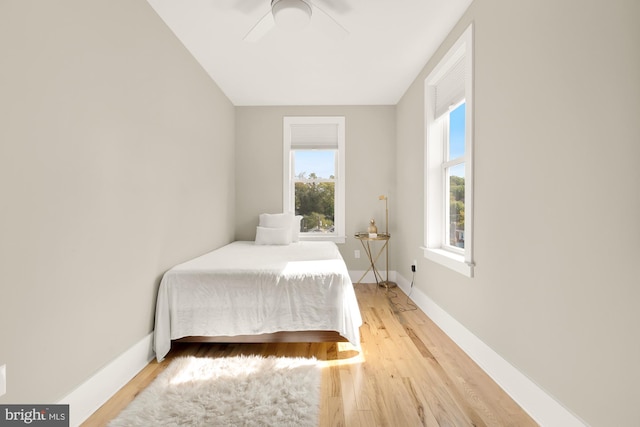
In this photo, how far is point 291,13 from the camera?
207 cm

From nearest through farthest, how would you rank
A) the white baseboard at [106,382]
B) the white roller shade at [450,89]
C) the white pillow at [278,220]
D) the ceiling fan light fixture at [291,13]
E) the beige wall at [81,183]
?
the beige wall at [81,183]
the white baseboard at [106,382]
the ceiling fan light fixture at [291,13]
the white roller shade at [450,89]
the white pillow at [278,220]

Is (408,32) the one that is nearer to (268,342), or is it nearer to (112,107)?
(112,107)

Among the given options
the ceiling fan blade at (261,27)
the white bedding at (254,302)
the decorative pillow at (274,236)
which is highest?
the ceiling fan blade at (261,27)

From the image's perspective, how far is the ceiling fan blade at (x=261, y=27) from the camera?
83.8 inches

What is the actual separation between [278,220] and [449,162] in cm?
223

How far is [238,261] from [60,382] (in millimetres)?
1330

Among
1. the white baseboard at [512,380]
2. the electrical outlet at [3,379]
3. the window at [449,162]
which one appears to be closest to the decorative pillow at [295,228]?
the window at [449,162]

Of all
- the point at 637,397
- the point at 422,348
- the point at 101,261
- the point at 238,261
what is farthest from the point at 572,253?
the point at 101,261

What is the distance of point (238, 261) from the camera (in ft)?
8.54

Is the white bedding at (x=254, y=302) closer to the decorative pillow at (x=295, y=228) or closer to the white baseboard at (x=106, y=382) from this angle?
the white baseboard at (x=106, y=382)

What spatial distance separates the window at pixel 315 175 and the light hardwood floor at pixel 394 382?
1.96m

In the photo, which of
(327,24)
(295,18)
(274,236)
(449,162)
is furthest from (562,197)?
(274,236)

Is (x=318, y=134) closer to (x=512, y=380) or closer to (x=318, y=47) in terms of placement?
(x=318, y=47)

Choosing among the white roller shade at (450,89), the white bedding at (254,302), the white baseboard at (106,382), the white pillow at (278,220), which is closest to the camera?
the white baseboard at (106,382)
